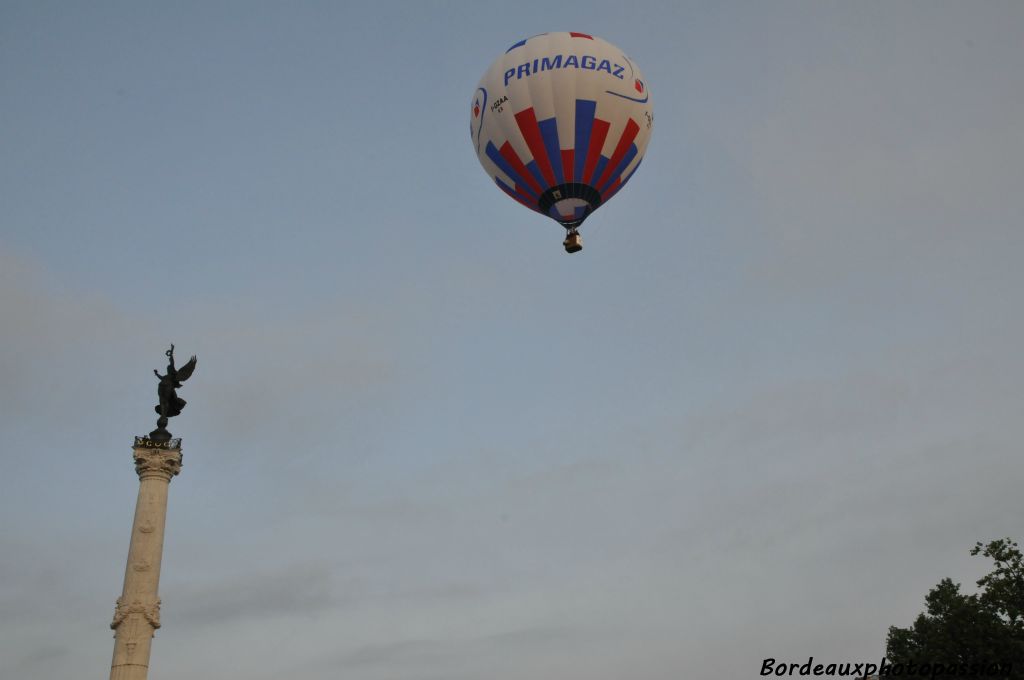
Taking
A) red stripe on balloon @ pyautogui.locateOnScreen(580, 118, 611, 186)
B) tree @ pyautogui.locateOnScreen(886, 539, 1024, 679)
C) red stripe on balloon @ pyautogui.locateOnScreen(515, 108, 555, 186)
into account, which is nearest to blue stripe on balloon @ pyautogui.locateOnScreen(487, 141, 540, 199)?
red stripe on balloon @ pyautogui.locateOnScreen(515, 108, 555, 186)

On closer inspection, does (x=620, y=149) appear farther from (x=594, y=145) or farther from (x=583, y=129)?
(x=583, y=129)

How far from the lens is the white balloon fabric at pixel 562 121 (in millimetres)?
29375

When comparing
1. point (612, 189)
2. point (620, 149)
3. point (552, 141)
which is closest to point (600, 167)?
point (620, 149)

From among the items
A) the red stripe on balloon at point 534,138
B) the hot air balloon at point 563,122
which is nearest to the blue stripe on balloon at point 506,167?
the hot air balloon at point 563,122

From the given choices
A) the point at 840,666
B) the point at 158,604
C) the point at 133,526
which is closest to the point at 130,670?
the point at 158,604

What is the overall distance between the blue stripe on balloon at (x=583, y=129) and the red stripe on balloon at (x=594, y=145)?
5.0 inches

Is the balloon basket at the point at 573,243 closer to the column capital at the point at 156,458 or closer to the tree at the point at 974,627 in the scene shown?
the column capital at the point at 156,458

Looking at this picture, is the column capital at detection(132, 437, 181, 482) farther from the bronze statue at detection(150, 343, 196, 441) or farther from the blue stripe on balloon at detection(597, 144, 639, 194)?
the blue stripe on balloon at detection(597, 144, 639, 194)

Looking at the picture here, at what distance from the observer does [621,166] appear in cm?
3097

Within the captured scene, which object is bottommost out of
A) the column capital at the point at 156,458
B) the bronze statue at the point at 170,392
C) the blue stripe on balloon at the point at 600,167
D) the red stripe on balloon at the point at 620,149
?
the column capital at the point at 156,458

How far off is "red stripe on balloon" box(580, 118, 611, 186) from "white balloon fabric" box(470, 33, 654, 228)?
0.11 feet

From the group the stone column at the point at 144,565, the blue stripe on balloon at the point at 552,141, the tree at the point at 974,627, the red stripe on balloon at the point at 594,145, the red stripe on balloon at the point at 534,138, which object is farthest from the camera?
the tree at the point at 974,627

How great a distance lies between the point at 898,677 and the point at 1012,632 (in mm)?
6959

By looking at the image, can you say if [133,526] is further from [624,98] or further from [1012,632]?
[1012,632]
